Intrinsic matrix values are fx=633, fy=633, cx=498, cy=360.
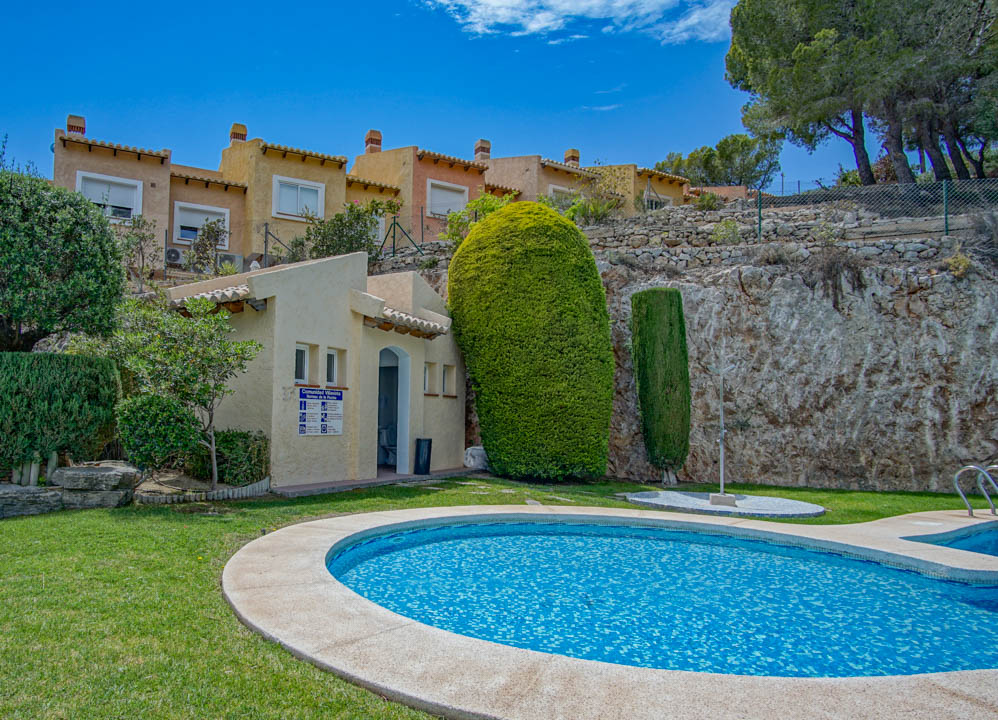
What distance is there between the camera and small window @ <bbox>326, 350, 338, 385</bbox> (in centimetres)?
1473

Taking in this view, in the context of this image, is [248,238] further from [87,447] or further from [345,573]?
[345,573]

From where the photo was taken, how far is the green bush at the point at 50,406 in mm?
10617

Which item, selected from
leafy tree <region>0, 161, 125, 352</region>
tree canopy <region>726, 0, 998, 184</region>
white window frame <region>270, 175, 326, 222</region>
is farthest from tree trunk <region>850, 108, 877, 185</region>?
leafy tree <region>0, 161, 125, 352</region>

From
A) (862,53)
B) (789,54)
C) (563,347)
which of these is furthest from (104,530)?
(789,54)

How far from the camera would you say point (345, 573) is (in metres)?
8.28

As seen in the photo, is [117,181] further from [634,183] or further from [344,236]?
[634,183]

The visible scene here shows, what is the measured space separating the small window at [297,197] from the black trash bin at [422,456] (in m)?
16.8

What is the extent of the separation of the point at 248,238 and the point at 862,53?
87.2ft

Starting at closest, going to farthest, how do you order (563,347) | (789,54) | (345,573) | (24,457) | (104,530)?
(345,573), (104,530), (24,457), (563,347), (789,54)

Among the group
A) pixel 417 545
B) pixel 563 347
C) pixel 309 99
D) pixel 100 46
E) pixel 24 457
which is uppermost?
pixel 309 99

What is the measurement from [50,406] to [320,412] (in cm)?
495

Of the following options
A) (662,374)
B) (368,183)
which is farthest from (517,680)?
(368,183)

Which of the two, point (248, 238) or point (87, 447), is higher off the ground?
point (248, 238)

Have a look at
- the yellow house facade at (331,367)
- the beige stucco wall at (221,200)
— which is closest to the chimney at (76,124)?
the beige stucco wall at (221,200)
